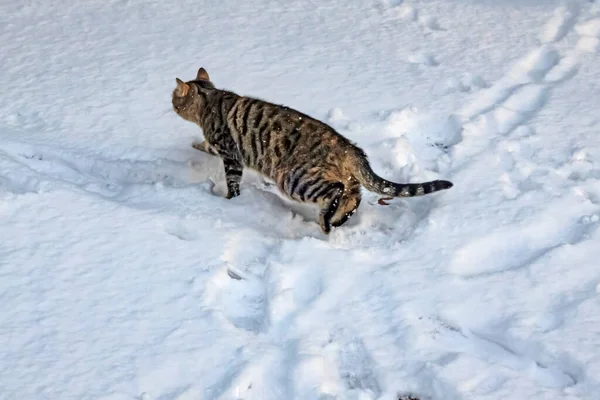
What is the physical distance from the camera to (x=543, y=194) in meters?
4.41

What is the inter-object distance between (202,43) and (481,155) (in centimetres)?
293

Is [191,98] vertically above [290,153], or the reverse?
[191,98]

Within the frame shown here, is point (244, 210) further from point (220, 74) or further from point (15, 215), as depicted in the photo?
point (220, 74)

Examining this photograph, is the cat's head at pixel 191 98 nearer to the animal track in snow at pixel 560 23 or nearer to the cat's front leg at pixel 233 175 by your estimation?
the cat's front leg at pixel 233 175

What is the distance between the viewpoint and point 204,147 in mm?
5125

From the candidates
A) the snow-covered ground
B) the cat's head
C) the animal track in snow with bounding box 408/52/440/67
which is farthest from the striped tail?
the animal track in snow with bounding box 408/52/440/67

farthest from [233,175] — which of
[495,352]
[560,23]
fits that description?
[560,23]

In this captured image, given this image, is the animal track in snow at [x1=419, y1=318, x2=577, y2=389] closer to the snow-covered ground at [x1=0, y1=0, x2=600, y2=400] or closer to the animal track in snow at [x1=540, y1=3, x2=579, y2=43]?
the snow-covered ground at [x1=0, y1=0, x2=600, y2=400]

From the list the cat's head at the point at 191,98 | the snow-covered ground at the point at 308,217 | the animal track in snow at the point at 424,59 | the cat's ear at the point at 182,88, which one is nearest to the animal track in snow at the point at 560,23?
the snow-covered ground at the point at 308,217

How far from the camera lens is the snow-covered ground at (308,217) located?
3357 mm

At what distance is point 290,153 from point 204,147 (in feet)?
3.06

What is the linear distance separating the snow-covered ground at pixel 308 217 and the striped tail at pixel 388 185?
0.72ft

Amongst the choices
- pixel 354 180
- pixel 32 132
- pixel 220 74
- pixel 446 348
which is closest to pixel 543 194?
pixel 354 180

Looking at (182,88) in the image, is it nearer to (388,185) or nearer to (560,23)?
(388,185)
